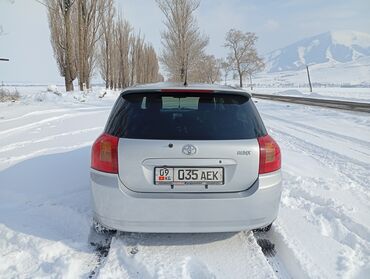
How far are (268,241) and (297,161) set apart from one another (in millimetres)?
3452

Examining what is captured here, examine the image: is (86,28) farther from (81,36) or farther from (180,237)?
(180,237)

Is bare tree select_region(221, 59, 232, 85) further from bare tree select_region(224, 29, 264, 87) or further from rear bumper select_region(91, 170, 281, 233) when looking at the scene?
rear bumper select_region(91, 170, 281, 233)

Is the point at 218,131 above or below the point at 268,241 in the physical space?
above

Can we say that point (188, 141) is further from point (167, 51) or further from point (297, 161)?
point (167, 51)

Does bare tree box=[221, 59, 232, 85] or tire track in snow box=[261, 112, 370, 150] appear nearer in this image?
tire track in snow box=[261, 112, 370, 150]

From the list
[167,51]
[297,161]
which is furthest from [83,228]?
[167,51]

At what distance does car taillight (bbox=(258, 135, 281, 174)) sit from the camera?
2.89 meters

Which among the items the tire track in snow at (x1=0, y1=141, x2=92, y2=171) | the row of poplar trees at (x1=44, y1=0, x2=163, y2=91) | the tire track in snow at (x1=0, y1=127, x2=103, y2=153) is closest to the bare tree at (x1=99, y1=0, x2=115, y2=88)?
the row of poplar trees at (x1=44, y1=0, x2=163, y2=91)

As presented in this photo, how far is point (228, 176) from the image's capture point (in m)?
2.82

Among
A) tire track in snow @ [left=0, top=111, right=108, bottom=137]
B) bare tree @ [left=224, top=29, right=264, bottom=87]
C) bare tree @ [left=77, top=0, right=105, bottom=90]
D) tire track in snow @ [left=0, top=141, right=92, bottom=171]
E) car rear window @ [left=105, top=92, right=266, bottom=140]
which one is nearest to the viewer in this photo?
car rear window @ [left=105, top=92, right=266, bottom=140]

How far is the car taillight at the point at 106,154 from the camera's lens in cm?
281

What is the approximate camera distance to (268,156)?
2936 mm

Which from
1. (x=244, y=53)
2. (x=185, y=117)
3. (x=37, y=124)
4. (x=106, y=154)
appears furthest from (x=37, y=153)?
(x=244, y=53)

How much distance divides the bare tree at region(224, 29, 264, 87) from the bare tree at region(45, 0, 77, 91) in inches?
2047
